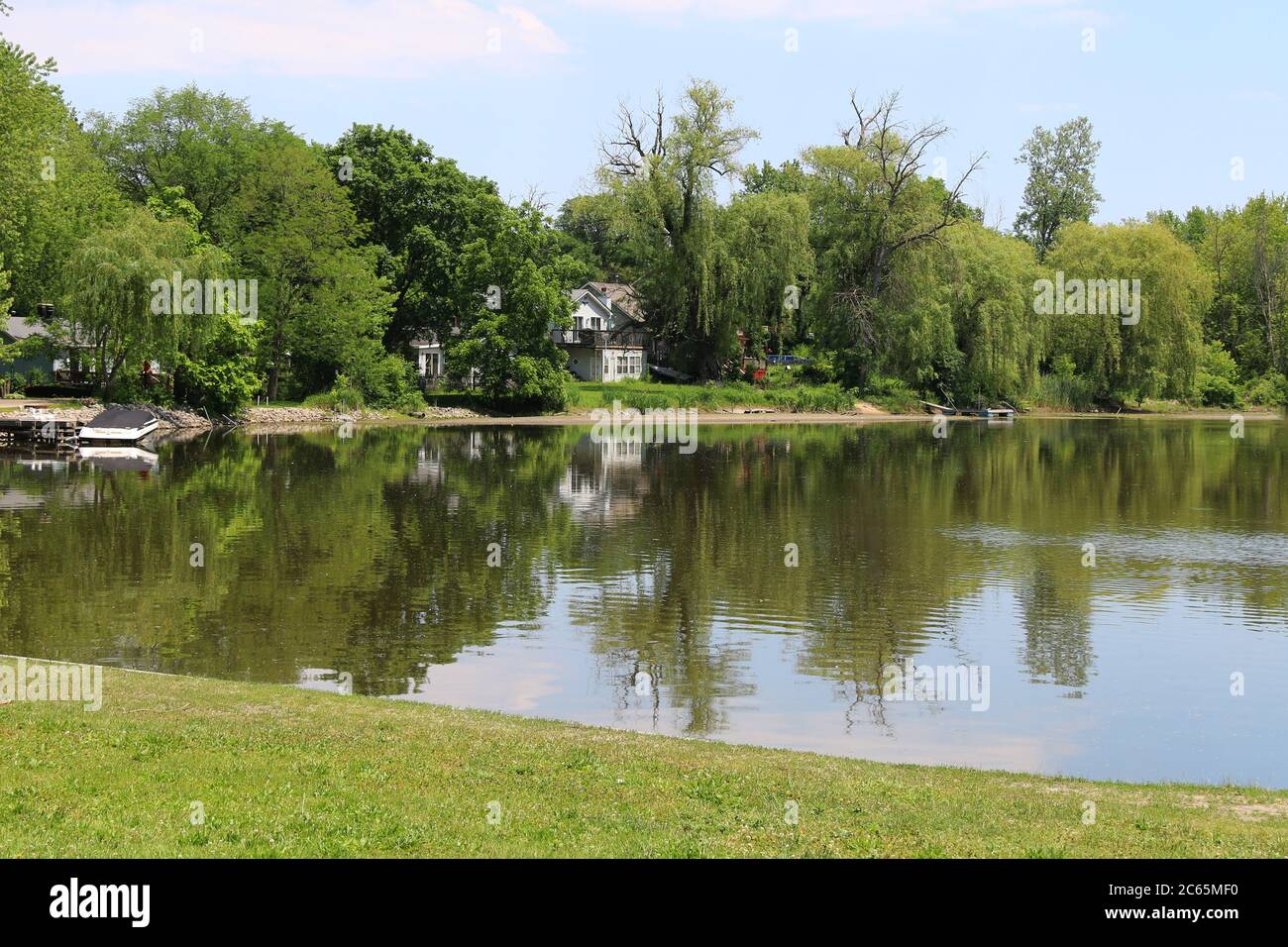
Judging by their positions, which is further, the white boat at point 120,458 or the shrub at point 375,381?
the shrub at point 375,381

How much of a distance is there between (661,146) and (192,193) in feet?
112

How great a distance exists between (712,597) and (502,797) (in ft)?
47.5

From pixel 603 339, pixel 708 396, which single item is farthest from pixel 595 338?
pixel 708 396

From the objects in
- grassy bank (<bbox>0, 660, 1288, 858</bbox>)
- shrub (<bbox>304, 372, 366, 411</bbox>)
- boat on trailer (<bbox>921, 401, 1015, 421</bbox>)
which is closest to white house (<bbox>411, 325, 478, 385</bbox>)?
shrub (<bbox>304, 372, 366, 411</bbox>)

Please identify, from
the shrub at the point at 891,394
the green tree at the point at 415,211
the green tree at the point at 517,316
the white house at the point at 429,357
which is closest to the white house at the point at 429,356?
the white house at the point at 429,357

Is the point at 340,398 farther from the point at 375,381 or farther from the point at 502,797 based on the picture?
the point at 502,797

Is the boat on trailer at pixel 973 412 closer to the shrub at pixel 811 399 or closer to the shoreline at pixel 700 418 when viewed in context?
the shoreline at pixel 700 418

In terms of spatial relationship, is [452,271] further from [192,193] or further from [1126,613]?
[1126,613]

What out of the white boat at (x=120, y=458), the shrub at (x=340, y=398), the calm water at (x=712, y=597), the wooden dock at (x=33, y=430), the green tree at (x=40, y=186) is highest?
the green tree at (x=40, y=186)

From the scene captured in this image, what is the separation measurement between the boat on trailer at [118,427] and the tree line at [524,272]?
6330mm

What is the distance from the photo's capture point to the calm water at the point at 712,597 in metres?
16.4

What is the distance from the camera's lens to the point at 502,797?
407 inches

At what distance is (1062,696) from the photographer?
17.5 metres
